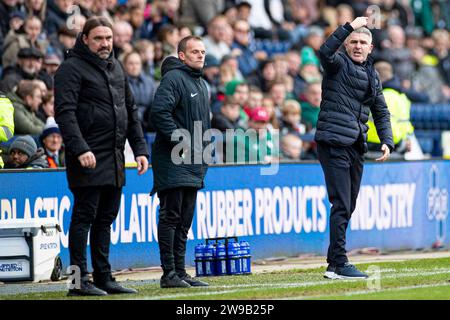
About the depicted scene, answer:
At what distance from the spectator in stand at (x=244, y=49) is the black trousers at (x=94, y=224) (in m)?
11.1

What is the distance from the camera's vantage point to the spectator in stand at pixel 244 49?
23469 millimetres

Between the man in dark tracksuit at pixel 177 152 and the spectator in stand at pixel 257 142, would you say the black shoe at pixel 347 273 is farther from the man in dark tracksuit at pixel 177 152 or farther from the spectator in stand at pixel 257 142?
the spectator in stand at pixel 257 142

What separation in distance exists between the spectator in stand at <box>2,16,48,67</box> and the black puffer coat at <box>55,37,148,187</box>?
690 centimetres

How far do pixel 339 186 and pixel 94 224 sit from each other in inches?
98.0

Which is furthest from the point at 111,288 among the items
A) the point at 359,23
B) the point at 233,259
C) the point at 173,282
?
the point at 359,23

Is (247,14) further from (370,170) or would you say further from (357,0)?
(370,170)

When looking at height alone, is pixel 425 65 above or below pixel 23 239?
above

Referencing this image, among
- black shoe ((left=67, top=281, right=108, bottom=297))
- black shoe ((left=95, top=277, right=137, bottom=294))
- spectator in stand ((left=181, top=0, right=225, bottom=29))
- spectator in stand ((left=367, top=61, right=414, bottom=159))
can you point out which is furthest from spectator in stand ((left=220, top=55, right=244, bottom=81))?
black shoe ((left=67, top=281, right=108, bottom=297))

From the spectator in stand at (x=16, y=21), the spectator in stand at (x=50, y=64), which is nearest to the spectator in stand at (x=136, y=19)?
the spectator in stand at (x=16, y=21)

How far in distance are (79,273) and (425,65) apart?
17515 millimetres

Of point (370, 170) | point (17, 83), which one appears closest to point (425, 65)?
point (370, 170)

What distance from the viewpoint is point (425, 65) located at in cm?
2855

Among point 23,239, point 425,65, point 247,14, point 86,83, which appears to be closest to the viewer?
point 86,83

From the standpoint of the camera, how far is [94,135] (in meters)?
12.1
